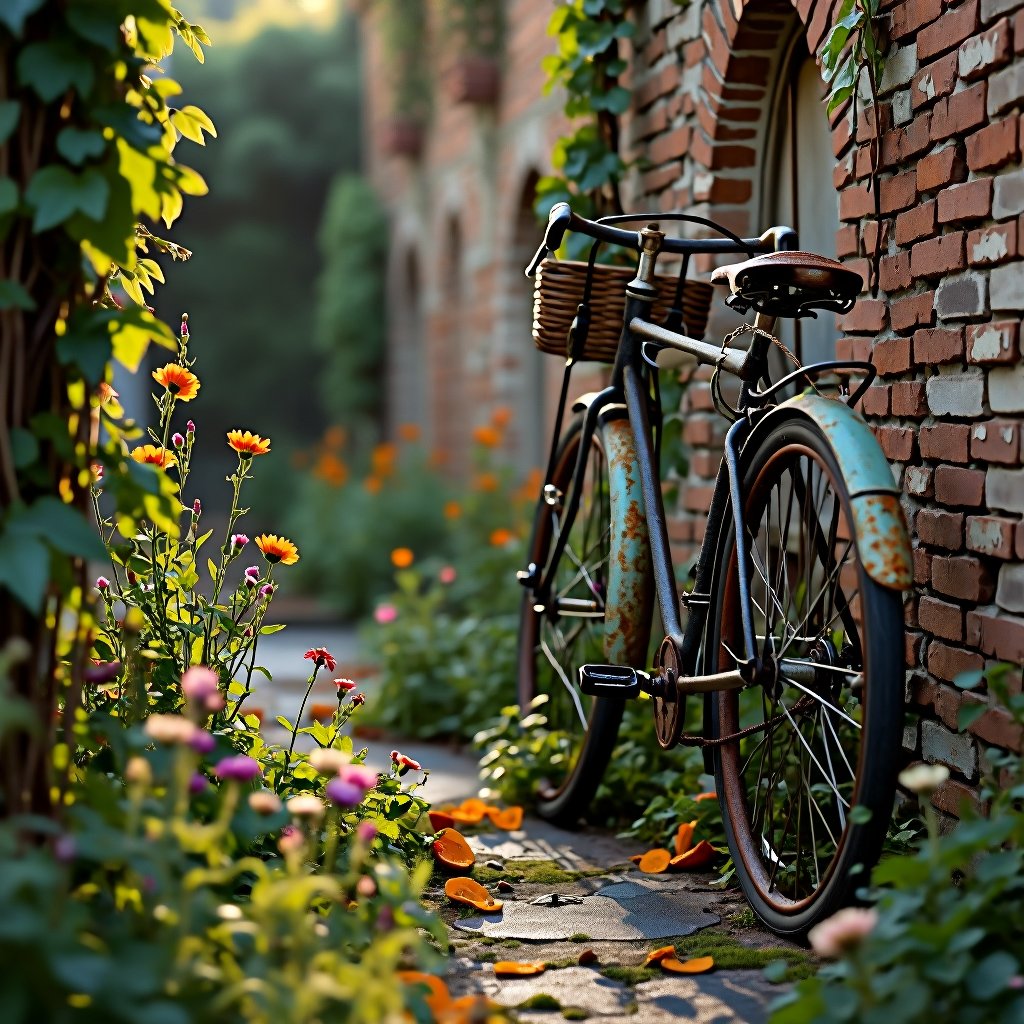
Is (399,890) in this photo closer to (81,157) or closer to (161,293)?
(81,157)

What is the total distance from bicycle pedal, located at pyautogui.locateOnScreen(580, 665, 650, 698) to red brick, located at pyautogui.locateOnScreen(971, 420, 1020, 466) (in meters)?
0.81

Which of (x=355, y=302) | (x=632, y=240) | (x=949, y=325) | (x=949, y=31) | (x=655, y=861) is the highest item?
(x=355, y=302)

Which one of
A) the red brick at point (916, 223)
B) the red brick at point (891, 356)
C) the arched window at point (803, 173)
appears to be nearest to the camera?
the red brick at point (916, 223)

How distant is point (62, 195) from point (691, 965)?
146cm

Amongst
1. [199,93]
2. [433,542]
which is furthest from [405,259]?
[199,93]

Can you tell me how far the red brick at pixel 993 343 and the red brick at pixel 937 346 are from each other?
0.12 ft

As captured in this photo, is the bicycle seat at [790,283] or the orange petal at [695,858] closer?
the bicycle seat at [790,283]

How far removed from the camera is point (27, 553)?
167 cm

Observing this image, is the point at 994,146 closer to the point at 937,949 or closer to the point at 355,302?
the point at 937,949

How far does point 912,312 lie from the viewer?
8.50ft

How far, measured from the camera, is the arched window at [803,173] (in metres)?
3.59

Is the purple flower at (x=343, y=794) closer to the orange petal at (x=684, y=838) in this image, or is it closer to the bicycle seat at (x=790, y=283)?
the bicycle seat at (x=790, y=283)

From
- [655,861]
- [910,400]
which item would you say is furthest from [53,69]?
[655,861]

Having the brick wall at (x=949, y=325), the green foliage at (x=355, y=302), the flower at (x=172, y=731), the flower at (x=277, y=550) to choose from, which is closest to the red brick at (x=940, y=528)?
the brick wall at (x=949, y=325)
